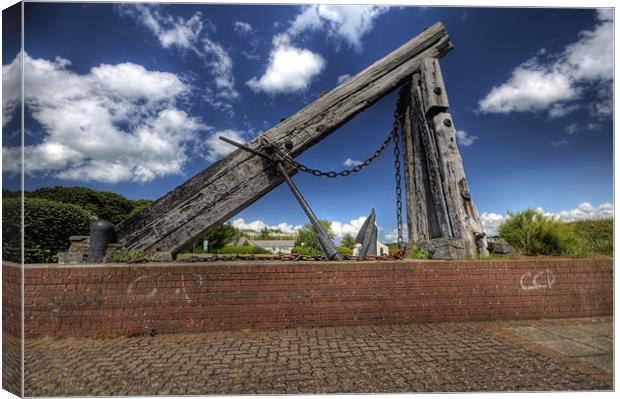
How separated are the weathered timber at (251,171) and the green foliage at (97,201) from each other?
82.3 ft

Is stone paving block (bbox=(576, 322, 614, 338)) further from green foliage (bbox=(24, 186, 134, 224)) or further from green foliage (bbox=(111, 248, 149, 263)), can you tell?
green foliage (bbox=(24, 186, 134, 224))

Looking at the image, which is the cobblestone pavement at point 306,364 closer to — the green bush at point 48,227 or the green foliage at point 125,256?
the green foliage at point 125,256

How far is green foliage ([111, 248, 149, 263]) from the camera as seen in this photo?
14.0ft

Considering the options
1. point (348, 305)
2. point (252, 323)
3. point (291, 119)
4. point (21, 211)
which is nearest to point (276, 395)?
point (252, 323)

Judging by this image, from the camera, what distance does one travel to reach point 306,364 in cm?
297

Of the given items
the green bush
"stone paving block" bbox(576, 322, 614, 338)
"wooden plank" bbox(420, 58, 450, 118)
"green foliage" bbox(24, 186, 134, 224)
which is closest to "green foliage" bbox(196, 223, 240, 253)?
the green bush

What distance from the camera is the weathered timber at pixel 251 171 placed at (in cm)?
472

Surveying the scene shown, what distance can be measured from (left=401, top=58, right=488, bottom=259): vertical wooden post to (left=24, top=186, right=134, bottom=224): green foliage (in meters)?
26.8

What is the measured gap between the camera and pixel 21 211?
2893mm

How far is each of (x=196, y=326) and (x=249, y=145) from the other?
2.65 meters

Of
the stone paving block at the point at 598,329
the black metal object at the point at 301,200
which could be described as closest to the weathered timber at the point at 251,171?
the black metal object at the point at 301,200

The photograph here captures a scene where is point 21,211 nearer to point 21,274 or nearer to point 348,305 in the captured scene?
point 21,274

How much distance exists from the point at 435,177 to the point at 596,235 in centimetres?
336

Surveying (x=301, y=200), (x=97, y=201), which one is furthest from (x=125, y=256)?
(x=97, y=201)
